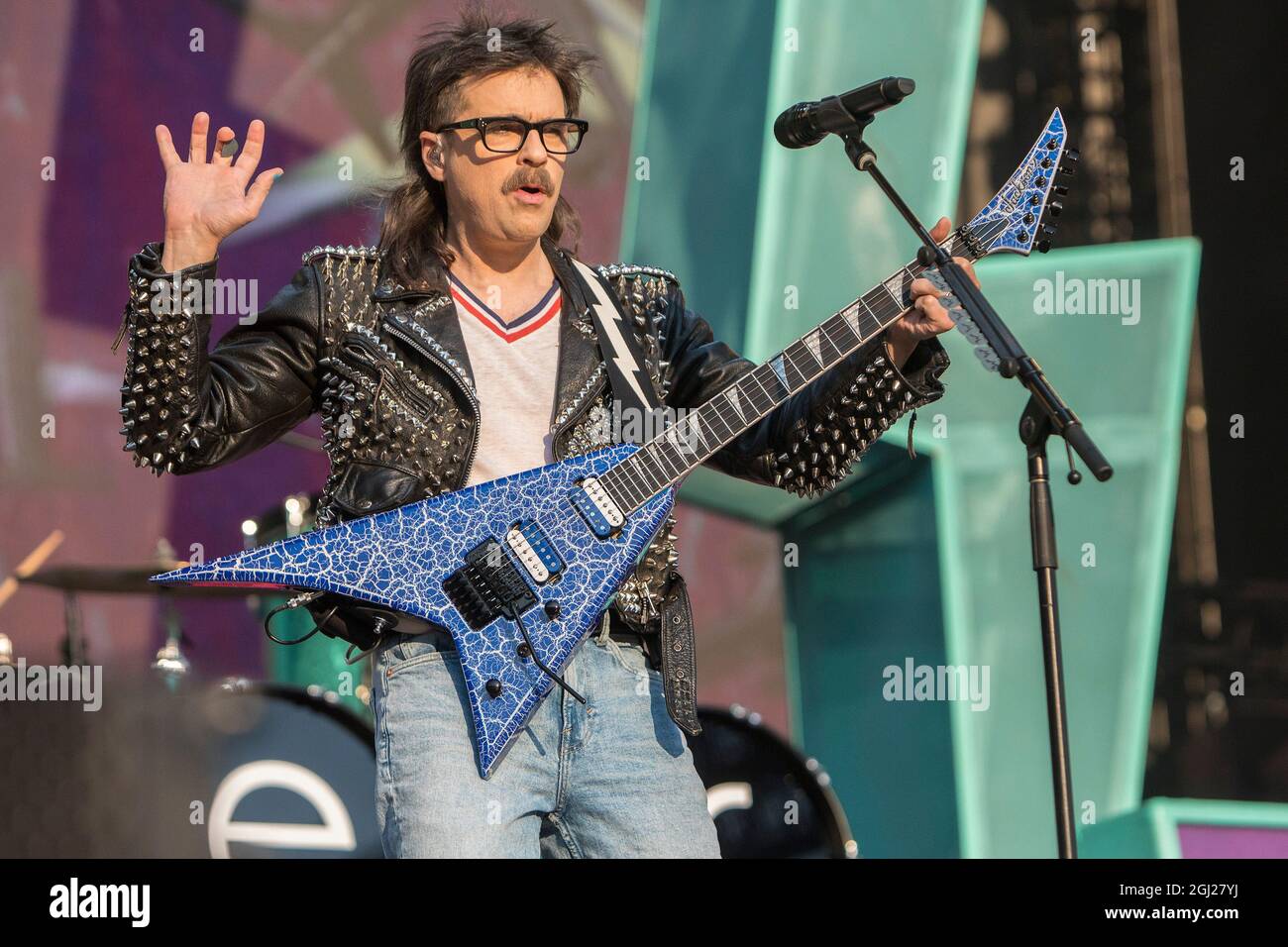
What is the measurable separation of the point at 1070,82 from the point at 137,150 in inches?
120

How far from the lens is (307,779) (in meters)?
4.01

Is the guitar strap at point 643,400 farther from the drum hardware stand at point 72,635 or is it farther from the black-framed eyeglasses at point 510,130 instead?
the drum hardware stand at point 72,635

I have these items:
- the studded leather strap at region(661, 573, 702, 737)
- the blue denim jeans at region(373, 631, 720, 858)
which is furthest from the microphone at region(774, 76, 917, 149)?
the blue denim jeans at region(373, 631, 720, 858)

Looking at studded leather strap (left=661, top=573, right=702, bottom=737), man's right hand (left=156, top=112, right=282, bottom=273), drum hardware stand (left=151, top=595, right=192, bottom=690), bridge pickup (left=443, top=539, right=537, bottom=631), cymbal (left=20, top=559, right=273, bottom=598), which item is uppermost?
man's right hand (left=156, top=112, right=282, bottom=273)

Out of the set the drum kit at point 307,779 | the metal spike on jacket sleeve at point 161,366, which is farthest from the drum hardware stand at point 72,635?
the metal spike on jacket sleeve at point 161,366

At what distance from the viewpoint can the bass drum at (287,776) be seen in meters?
3.97

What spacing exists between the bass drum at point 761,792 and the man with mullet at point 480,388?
131 centimetres

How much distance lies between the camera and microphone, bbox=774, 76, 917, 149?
2592 millimetres

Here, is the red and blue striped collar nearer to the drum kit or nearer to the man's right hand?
the man's right hand

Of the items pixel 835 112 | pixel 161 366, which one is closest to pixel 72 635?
pixel 161 366

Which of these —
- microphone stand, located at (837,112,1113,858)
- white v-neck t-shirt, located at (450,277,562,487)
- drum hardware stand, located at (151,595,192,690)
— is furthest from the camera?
drum hardware stand, located at (151,595,192,690)

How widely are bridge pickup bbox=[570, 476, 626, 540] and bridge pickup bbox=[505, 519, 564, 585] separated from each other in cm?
8

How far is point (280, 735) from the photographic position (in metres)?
4.00
